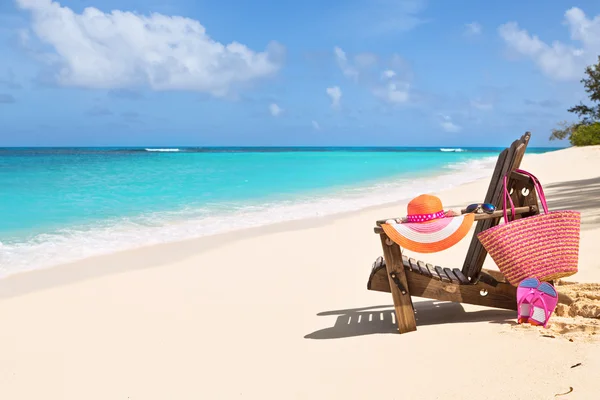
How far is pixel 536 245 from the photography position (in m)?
3.80

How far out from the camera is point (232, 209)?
47.9ft

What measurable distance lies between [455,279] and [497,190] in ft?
2.52

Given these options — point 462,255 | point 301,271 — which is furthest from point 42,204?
point 462,255

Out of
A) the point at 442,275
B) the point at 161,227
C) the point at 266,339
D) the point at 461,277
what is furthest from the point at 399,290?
the point at 161,227

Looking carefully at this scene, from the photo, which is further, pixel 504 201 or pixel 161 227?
pixel 161 227

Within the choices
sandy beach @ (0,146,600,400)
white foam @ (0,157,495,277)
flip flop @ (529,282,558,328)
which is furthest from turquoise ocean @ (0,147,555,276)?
flip flop @ (529,282,558,328)

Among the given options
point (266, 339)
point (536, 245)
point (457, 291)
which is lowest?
point (266, 339)

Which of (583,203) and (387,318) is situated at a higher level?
(583,203)

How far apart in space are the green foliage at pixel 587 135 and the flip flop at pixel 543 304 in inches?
1498

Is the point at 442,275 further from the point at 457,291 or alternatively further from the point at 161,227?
the point at 161,227

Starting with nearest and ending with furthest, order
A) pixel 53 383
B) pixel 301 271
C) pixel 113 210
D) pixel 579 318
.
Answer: pixel 53 383
pixel 579 318
pixel 301 271
pixel 113 210

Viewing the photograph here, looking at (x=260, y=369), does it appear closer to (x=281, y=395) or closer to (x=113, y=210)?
(x=281, y=395)

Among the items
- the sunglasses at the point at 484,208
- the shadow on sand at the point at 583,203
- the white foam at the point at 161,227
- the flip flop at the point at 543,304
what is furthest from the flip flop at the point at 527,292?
the white foam at the point at 161,227

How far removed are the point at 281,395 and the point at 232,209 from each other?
1148 centimetres
